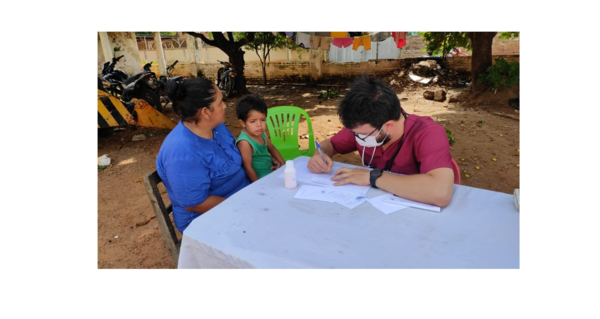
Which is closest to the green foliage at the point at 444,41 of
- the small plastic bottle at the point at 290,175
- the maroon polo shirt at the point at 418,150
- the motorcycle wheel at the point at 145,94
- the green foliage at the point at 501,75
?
the green foliage at the point at 501,75

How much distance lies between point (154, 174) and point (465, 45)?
414 inches

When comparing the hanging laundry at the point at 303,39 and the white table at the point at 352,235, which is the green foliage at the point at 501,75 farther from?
the white table at the point at 352,235

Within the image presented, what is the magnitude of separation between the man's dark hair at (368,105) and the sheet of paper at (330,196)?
0.40 meters

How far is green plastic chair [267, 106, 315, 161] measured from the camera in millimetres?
3732

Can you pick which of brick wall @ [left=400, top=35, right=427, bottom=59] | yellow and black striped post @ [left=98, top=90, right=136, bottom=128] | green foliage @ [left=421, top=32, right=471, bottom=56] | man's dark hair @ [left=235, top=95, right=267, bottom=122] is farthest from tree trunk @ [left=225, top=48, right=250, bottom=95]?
man's dark hair @ [left=235, top=95, right=267, bottom=122]

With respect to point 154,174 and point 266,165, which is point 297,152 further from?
point 154,174

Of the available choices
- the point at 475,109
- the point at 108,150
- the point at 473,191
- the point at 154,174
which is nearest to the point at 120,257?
the point at 154,174

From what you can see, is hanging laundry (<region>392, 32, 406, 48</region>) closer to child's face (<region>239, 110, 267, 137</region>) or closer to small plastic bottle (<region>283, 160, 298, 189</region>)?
child's face (<region>239, 110, 267, 137</region>)

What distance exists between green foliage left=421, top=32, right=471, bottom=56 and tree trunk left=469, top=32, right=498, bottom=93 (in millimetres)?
1524

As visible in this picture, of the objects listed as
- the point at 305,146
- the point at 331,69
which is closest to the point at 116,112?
the point at 305,146

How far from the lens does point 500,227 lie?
140 cm

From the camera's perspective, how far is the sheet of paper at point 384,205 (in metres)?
1.56

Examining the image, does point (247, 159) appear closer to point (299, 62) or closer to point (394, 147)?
point (394, 147)

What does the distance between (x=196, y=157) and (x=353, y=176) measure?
3.17ft
